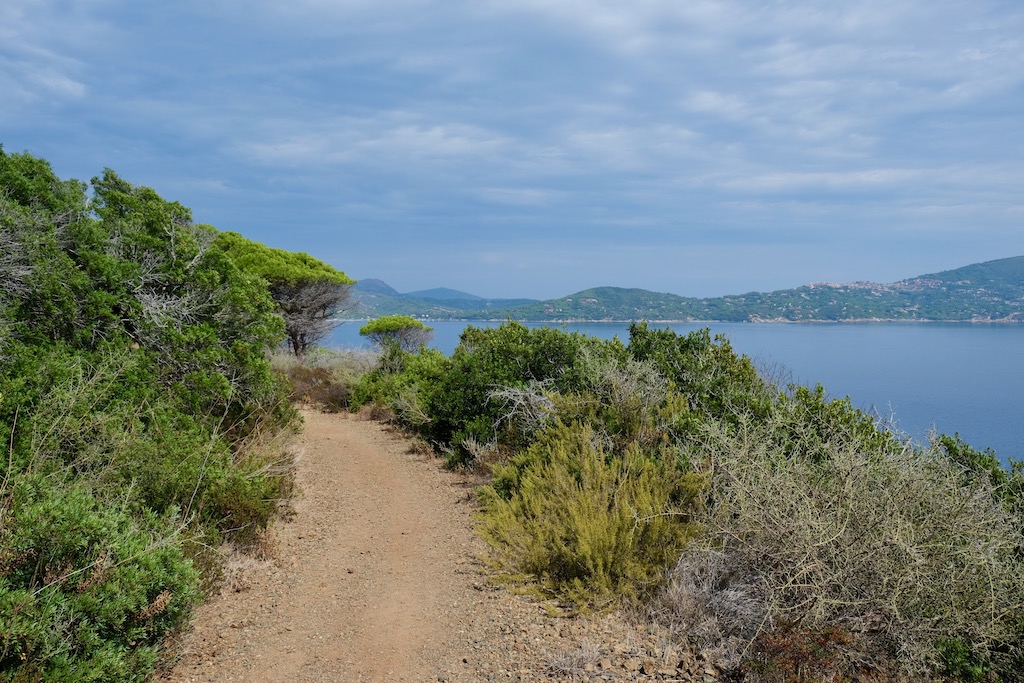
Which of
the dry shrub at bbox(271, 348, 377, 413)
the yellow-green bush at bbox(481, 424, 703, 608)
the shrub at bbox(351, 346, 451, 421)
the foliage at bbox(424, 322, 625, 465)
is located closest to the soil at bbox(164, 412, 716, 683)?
the yellow-green bush at bbox(481, 424, 703, 608)

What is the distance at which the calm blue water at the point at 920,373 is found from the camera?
17109 mm

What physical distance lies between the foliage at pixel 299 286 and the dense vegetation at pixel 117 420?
15795 mm

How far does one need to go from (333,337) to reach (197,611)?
24439 mm

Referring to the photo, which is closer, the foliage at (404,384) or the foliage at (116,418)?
the foliage at (116,418)

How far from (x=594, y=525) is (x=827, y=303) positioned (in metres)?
126

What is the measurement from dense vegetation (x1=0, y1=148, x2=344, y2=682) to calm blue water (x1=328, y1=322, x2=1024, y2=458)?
6054 mm

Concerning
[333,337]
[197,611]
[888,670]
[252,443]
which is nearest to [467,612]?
[197,611]

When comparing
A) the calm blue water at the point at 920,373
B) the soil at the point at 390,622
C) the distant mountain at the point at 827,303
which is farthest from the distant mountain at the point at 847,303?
the soil at the point at 390,622

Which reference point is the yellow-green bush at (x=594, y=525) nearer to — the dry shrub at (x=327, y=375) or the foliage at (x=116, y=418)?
the foliage at (x=116, y=418)

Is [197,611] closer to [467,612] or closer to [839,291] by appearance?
[467,612]

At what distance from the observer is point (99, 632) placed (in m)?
3.67

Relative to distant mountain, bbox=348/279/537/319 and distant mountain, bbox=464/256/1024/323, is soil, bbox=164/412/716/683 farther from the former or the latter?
distant mountain, bbox=464/256/1024/323

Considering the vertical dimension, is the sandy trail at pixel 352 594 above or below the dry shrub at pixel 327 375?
below

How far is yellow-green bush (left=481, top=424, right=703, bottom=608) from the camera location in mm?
5238
